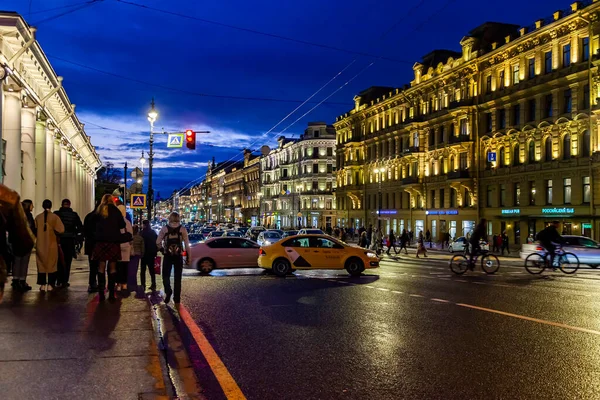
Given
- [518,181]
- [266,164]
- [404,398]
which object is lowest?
[404,398]

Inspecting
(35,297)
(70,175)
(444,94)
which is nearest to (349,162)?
(444,94)

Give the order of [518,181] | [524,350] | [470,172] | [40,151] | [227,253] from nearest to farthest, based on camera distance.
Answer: [524,350]
[227,253]
[40,151]
[518,181]
[470,172]

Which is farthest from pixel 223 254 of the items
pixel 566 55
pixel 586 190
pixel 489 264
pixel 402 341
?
pixel 566 55

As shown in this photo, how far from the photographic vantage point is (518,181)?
159ft

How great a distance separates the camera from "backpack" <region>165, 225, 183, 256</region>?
36.9 feet

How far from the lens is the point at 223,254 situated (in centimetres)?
2142

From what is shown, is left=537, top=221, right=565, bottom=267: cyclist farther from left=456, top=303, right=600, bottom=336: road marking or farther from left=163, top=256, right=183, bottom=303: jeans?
left=163, top=256, right=183, bottom=303: jeans

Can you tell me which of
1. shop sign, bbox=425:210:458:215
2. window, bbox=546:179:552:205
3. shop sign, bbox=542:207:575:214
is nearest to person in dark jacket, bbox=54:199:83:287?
shop sign, bbox=542:207:575:214

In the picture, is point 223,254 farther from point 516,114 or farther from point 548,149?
point 516,114

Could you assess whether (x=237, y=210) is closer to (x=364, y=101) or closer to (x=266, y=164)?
(x=266, y=164)

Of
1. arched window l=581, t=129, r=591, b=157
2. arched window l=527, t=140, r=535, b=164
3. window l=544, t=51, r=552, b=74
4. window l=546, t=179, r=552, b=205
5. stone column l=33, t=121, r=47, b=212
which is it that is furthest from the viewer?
arched window l=527, t=140, r=535, b=164

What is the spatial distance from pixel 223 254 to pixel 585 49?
32.1 metres

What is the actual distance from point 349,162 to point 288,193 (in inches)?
1355

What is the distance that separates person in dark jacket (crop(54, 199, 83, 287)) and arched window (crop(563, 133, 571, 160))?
38.6 m
